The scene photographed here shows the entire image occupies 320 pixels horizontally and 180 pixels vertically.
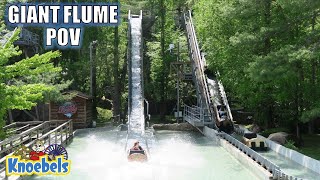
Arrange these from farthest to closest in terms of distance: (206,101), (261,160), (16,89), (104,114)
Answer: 1. (104,114)
2. (206,101)
3. (261,160)
4. (16,89)

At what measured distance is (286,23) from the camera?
1872 centimetres

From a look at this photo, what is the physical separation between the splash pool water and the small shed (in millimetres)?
2301

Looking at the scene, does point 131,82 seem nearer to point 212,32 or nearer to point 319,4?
point 212,32

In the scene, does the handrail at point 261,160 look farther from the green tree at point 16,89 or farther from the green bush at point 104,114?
the green bush at point 104,114

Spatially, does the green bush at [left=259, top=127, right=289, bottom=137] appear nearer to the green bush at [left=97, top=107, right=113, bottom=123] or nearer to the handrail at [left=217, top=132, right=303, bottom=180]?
the handrail at [left=217, top=132, right=303, bottom=180]

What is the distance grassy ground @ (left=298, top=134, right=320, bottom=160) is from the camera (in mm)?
17922

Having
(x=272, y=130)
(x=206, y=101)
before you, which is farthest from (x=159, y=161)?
(x=206, y=101)

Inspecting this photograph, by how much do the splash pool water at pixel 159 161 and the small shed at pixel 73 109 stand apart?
2301mm

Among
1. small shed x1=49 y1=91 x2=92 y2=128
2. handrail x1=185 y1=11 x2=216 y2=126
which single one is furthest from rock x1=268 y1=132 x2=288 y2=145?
small shed x1=49 y1=91 x2=92 y2=128

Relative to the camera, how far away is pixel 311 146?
20.0m

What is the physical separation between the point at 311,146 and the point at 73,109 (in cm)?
1463

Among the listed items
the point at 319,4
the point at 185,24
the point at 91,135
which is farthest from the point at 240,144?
the point at 185,24

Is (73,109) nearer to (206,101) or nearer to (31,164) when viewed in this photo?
(206,101)

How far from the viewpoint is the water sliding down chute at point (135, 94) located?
19475 millimetres
